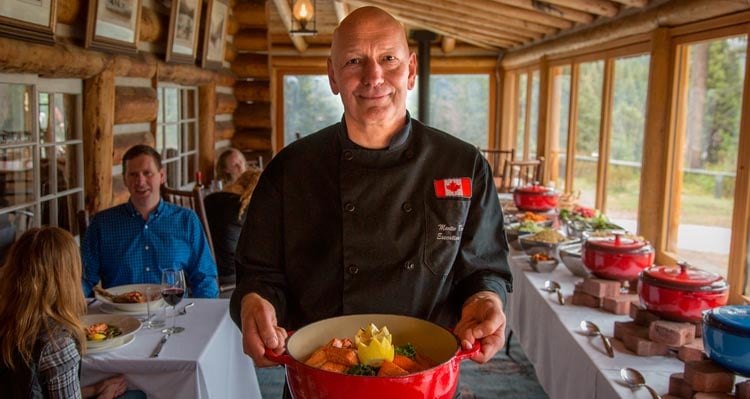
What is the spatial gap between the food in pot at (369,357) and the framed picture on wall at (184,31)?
515 centimetres

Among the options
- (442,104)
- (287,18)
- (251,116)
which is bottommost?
(251,116)

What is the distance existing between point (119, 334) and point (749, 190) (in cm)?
303

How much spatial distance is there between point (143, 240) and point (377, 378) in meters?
2.77

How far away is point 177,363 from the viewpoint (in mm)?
2553

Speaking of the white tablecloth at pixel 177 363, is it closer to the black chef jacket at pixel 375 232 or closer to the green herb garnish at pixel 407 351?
the black chef jacket at pixel 375 232

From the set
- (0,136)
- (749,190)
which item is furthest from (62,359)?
(749,190)

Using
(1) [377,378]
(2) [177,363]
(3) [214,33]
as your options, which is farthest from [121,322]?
(3) [214,33]

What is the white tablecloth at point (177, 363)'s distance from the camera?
2.56 metres

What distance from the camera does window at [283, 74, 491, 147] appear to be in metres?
11.6

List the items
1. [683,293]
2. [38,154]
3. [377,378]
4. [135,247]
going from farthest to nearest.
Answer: [38,154]
[135,247]
[683,293]
[377,378]

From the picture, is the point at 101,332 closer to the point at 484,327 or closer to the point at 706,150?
the point at 484,327

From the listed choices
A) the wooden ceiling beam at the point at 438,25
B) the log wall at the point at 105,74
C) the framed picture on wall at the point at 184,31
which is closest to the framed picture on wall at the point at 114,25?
the log wall at the point at 105,74

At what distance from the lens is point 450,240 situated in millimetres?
1556

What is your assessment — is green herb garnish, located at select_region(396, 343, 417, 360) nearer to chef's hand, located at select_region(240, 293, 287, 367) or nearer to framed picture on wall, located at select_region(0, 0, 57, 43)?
chef's hand, located at select_region(240, 293, 287, 367)
